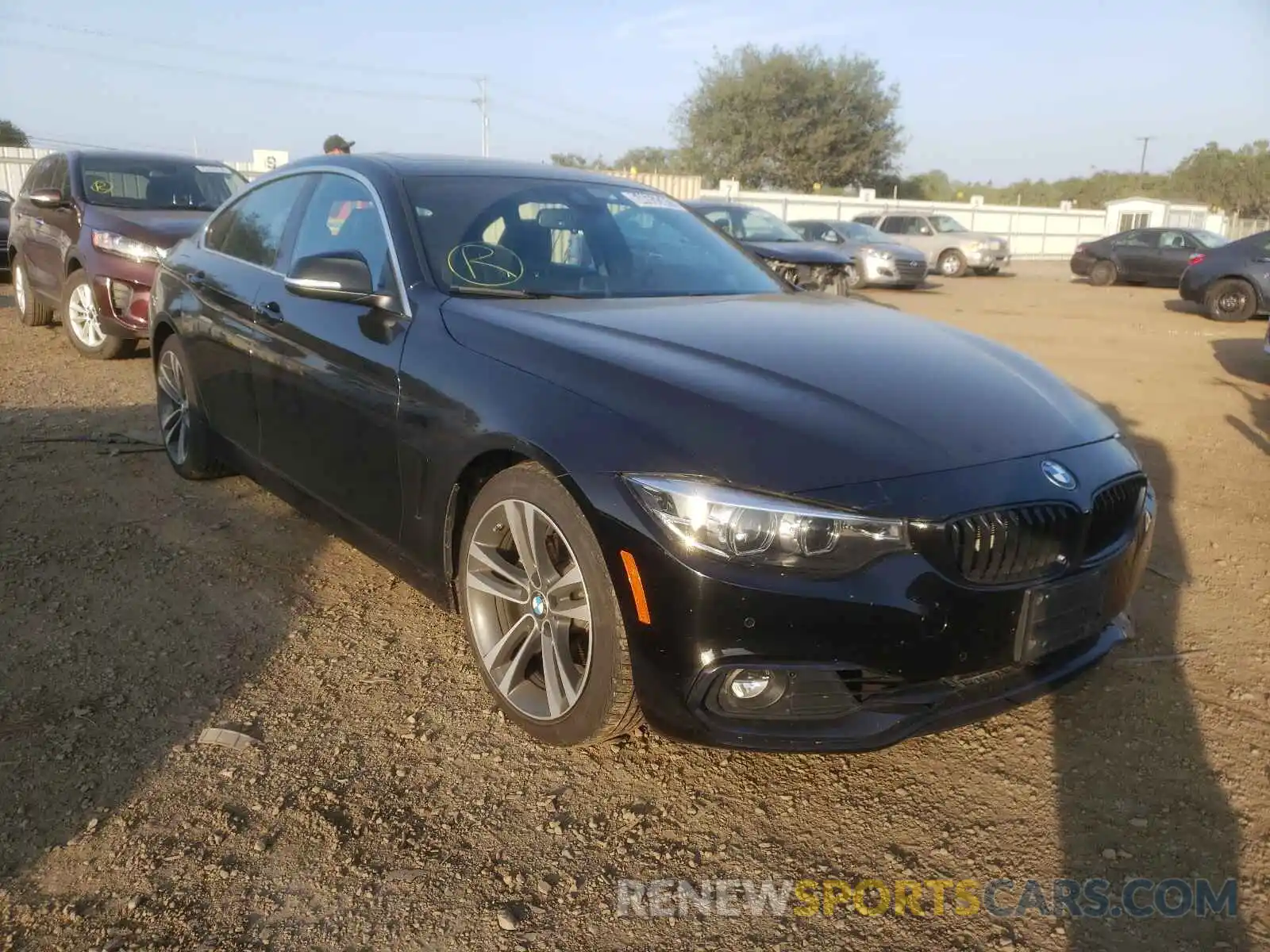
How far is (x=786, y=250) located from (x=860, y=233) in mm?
6917

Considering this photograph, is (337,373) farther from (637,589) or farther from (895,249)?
(895,249)

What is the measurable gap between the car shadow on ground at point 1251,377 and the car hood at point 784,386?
439cm

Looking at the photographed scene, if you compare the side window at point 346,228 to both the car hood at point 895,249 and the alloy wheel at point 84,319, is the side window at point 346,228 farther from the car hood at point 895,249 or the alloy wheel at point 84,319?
the car hood at point 895,249

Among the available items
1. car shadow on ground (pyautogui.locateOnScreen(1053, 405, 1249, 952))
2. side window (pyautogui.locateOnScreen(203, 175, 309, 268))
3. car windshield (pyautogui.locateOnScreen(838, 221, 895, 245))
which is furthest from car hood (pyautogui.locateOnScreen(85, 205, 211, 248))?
car windshield (pyautogui.locateOnScreen(838, 221, 895, 245))

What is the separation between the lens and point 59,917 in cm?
207

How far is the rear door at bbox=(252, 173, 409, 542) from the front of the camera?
10.3 feet

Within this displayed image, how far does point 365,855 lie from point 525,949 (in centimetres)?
49

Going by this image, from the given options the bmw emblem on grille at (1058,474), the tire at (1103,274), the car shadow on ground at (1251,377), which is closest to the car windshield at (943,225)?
the tire at (1103,274)

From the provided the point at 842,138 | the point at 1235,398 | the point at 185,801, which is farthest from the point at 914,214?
the point at 842,138

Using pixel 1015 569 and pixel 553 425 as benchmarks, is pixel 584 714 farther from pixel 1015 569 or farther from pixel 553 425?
pixel 1015 569

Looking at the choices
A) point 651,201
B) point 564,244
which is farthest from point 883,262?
point 564,244

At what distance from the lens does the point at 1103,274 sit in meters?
21.9

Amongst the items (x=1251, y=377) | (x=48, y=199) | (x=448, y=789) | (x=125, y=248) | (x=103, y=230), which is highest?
(x=48, y=199)

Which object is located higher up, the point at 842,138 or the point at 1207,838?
the point at 842,138
